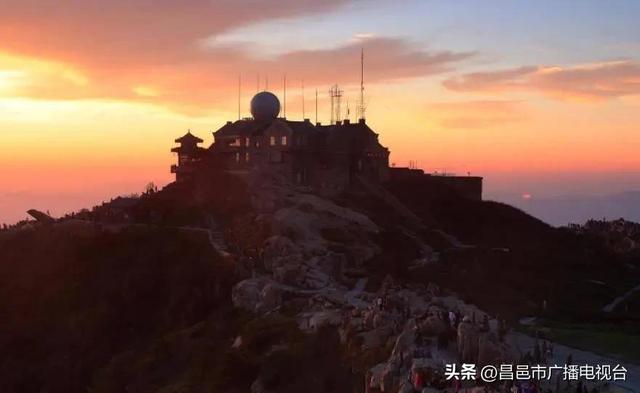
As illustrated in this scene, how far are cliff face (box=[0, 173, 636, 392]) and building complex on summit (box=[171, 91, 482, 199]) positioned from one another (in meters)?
4.29

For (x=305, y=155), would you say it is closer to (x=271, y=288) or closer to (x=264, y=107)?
(x=264, y=107)

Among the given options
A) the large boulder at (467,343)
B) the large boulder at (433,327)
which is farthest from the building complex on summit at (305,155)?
the large boulder at (467,343)

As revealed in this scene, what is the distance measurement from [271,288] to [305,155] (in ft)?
114

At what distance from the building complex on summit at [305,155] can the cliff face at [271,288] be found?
4286mm

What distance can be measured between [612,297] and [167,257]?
4007 centimetres

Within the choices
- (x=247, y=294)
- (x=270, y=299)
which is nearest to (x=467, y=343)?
(x=270, y=299)

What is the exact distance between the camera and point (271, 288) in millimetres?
54375

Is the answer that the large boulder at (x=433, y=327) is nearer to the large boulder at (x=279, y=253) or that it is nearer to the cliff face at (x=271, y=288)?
the cliff face at (x=271, y=288)

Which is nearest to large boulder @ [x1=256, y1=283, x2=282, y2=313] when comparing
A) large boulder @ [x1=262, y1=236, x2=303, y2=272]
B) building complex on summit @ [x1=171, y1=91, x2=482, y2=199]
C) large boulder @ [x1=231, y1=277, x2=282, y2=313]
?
large boulder @ [x1=231, y1=277, x2=282, y2=313]

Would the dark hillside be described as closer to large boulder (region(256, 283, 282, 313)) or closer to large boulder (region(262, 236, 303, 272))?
large boulder (region(262, 236, 303, 272))

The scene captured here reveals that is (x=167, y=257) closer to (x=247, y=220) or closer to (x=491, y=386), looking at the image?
(x=247, y=220)

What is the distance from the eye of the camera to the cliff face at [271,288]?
41.9 meters

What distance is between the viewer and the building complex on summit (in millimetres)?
86125

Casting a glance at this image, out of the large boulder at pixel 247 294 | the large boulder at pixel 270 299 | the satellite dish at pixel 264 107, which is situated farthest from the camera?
the satellite dish at pixel 264 107
